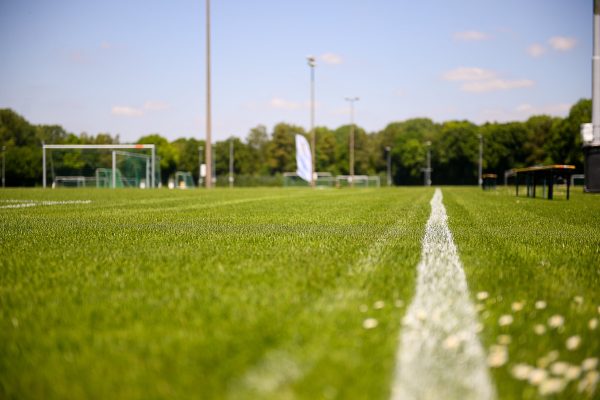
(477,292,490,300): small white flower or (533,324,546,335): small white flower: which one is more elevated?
(477,292,490,300): small white flower

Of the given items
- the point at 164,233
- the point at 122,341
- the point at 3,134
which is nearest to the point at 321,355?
the point at 122,341

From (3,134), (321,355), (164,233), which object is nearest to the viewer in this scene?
(321,355)

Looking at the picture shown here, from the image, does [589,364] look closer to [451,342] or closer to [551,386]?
[551,386]

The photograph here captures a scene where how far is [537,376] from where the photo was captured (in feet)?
5.58

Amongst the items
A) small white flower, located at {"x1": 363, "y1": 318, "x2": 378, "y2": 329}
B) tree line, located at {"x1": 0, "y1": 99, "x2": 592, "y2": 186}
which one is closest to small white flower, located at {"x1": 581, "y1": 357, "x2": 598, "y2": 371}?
small white flower, located at {"x1": 363, "y1": 318, "x2": 378, "y2": 329}

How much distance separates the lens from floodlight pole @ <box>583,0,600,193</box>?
381 inches

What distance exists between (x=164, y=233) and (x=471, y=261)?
10.8 ft

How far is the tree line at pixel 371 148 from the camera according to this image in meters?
72.4

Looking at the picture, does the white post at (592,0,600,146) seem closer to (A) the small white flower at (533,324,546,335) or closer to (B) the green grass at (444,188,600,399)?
(B) the green grass at (444,188,600,399)

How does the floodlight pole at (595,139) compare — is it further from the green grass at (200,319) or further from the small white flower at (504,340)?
the small white flower at (504,340)

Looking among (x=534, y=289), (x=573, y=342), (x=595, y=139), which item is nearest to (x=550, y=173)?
(x=595, y=139)

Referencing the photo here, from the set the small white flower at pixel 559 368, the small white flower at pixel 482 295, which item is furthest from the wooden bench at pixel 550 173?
the small white flower at pixel 559 368

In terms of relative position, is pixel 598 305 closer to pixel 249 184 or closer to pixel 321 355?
pixel 321 355

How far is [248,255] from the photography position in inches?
162
